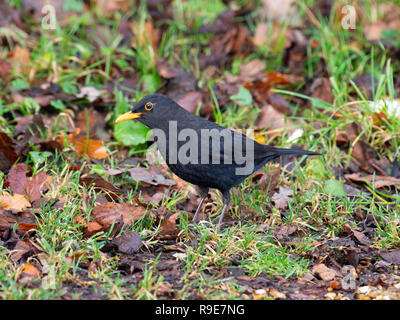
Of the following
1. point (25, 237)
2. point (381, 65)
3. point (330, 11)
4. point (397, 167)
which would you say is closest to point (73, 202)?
point (25, 237)

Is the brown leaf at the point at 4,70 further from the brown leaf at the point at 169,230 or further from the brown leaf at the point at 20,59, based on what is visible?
the brown leaf at the point at 169,230

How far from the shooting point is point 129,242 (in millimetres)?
3582

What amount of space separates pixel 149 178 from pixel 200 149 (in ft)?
2.18

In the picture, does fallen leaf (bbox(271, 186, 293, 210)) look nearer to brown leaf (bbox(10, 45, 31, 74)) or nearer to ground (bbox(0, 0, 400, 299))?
ground (bbox(0, 0, 400, 299))

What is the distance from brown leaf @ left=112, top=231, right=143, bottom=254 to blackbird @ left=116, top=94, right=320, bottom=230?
62 cm

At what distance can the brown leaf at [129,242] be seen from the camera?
3.54 meters

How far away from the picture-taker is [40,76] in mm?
5668

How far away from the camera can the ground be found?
3.38 meters

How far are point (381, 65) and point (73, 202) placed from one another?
12.1 feet

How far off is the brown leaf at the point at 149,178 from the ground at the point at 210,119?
0.8 inches

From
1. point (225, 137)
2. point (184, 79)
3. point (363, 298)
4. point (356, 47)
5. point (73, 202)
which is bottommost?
point (363, 298)

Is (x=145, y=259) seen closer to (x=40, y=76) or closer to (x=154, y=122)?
(x=154, y=122)

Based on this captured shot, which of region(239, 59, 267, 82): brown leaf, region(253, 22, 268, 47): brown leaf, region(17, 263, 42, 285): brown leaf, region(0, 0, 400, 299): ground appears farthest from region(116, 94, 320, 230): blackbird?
region(253, 22, 268, 47): brown leaf

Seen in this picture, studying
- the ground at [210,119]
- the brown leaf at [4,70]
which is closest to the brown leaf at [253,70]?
the ground at [210,119]
